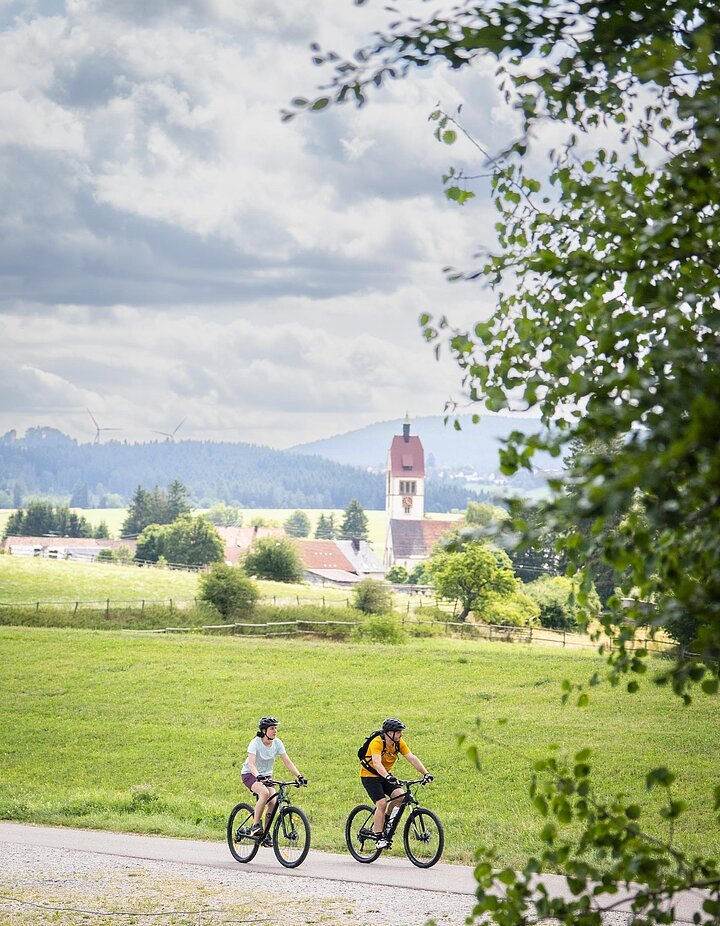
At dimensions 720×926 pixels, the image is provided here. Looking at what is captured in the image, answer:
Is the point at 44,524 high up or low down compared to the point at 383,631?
up

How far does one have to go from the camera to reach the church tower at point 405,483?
6816 inches

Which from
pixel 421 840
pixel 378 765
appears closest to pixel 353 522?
pixel 421 840

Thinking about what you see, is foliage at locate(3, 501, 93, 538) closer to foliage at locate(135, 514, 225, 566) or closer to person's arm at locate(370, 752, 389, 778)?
foliage at locate(135, 514, 225, 566)

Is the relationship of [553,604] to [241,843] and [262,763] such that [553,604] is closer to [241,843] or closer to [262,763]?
[241,843]

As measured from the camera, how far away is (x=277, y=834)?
1223 centimetres

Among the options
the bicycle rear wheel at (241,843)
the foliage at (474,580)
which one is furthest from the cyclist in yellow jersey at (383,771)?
the foliage at (474,580)

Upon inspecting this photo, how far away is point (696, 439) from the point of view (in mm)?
1965

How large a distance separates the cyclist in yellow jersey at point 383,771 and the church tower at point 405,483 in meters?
160

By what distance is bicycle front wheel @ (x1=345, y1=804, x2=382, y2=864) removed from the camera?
12.6 m

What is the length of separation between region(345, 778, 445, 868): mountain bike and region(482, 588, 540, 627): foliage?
43.3 metres

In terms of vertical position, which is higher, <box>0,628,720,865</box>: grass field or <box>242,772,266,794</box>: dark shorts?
<box>242,772,266,794</box>: dark shorts

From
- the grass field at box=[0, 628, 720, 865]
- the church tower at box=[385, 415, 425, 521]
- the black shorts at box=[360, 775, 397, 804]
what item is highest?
the church tower at box=[385, 415, 425, 521]

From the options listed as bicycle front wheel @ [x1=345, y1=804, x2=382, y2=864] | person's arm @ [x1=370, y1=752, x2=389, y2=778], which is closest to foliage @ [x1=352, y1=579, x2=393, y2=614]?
bicycle front wheel @ [x1=345, y1=804, x2=382, y2=864]

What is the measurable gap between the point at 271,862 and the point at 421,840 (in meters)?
1.87
